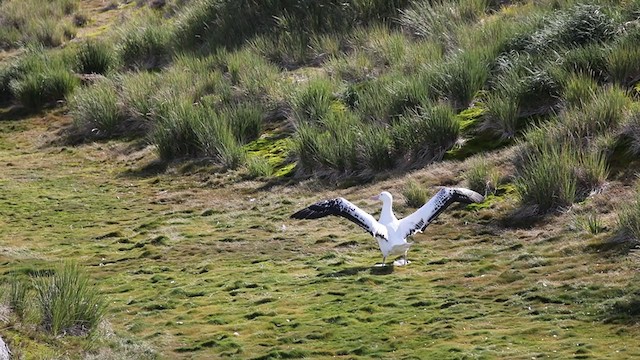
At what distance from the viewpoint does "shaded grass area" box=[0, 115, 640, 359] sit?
26.8 ft

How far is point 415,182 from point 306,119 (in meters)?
3.53

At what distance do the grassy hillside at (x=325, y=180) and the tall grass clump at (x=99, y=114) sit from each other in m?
0.04

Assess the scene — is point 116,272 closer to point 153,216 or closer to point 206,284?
point 206,284

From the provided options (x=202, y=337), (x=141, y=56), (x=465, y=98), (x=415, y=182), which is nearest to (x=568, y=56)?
(x=465, y=98)

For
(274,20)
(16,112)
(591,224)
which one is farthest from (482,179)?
(16,112)

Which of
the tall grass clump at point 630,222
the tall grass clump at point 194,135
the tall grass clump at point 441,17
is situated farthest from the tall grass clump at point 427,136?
the tall grass clump at point 630,222

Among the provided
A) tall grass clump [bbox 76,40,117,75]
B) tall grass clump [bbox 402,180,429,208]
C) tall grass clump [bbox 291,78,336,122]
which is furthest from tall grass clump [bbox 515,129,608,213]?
tall grass clump [bbox 76,40,117,75]

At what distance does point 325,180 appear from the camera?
13.9 m

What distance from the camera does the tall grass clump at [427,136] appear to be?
44.3ft

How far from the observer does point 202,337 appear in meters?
8.77

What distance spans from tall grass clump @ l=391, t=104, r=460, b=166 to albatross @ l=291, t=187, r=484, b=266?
9.15 ft

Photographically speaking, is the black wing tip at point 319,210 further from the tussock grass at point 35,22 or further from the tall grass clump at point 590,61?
the tussock grass at point 35,22

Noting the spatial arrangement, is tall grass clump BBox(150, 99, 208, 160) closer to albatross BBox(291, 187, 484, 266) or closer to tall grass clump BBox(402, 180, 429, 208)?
tall grass clump BBox(402, 180, 429, 208)

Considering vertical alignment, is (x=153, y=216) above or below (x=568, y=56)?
below
